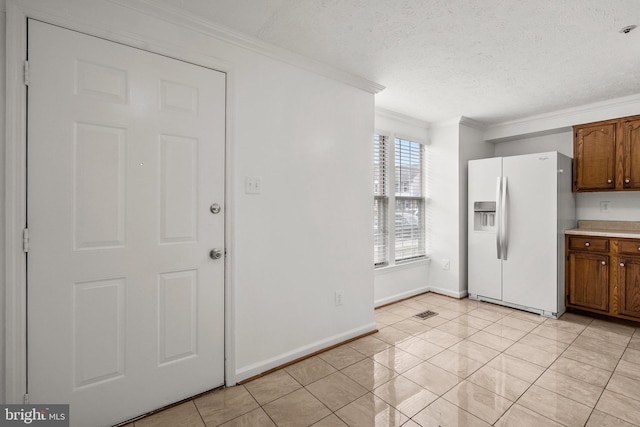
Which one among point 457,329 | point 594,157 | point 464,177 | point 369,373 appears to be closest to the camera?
point 369,373

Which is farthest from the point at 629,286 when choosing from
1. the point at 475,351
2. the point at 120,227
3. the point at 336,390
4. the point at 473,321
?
the point at 120,227

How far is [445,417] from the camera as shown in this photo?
176cm

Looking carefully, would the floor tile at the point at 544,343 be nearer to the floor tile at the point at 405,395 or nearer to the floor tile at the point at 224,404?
the floor tile at the point at 405,395

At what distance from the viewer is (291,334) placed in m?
2.40

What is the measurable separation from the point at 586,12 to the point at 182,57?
2.51 m

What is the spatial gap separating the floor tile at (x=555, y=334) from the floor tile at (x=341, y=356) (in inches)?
73.2

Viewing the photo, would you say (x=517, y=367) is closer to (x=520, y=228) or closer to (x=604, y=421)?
(x=604, y=421)

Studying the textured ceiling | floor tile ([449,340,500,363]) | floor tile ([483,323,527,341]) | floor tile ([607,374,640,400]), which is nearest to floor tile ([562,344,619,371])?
floor tile ([607,374,640,400])

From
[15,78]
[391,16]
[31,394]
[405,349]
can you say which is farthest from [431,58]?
[31,394]

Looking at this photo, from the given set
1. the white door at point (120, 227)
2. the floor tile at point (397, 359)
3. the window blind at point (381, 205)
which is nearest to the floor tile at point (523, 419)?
the floor tile at point (397, 359)

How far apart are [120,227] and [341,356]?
1909mm

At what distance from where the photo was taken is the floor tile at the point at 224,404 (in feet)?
5.78

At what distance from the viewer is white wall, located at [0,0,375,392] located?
204cm

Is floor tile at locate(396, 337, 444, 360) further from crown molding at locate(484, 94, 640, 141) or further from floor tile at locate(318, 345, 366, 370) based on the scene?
crown molding at locate(484, 94, 640, 141)
